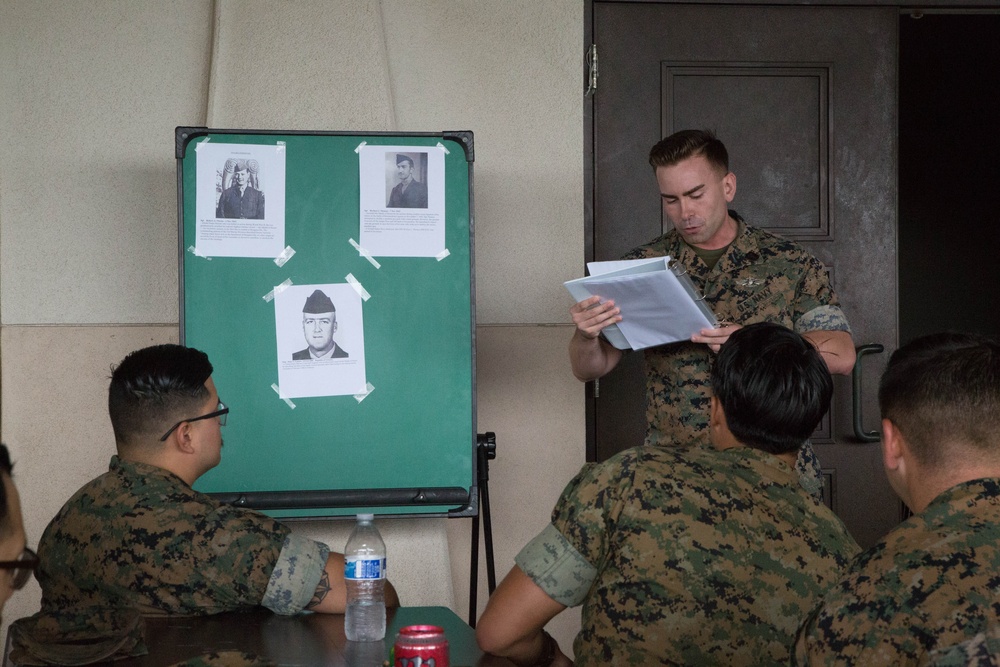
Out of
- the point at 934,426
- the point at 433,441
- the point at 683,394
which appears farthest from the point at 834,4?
the point at 934,426

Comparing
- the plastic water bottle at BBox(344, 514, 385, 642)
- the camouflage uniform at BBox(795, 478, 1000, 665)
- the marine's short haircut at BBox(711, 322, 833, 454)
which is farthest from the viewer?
the plastic water bottle at BBox(344, 514, 385, 642)

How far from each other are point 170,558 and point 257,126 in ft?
5.86

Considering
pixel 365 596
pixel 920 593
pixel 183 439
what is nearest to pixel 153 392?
pixel 183 439

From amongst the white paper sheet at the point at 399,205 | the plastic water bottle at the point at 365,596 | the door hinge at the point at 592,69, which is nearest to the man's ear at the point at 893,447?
the plastic water bottle at the point at 365,596

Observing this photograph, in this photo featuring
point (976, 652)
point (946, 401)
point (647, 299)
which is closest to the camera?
point (976, 652)

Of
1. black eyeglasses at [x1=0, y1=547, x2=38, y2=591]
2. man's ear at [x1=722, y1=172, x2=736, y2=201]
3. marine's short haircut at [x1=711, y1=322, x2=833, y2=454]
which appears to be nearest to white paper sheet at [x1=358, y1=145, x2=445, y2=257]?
man's ear at [x1=722, y1=172, x2=736, y2=201]

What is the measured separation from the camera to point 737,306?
2824 mm

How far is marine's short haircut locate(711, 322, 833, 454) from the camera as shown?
5.36ft

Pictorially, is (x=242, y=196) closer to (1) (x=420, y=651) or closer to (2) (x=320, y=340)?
(2) (x=320, y=340)

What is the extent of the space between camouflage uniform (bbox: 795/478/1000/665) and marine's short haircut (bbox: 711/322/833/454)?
435 mm

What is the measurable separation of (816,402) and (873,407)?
2162mm

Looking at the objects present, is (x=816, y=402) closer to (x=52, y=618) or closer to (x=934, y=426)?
(x=934, y=426)

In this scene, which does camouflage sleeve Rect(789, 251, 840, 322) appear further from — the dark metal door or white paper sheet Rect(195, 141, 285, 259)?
white paper sheet Rect(195, 141, 285, 259)

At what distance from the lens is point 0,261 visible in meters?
3.35
